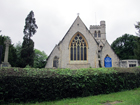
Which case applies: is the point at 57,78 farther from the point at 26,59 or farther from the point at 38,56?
the point at 38,56

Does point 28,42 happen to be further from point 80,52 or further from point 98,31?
point 98,31

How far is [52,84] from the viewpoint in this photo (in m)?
7.99

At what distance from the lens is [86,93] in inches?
340

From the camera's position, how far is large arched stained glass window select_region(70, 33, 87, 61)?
23391mm

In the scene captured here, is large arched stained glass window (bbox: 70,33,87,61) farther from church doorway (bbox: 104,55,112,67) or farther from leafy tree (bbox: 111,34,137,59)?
leafy tree (bbox: 111,34,137,59)

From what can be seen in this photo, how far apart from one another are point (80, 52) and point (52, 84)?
1604 cm

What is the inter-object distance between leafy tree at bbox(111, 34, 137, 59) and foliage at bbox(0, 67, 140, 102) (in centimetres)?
4536

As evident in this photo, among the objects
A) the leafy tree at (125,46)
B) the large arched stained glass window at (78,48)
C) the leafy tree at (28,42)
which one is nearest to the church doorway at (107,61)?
the large arched stained glass window at (78,48)

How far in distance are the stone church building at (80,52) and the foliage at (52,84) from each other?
1323 cm

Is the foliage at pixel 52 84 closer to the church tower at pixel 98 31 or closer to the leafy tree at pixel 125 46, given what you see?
the church tower at pixel 98 31

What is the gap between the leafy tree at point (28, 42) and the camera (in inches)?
1287

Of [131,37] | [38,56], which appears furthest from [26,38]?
[131,37]

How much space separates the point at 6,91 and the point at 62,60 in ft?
52.7

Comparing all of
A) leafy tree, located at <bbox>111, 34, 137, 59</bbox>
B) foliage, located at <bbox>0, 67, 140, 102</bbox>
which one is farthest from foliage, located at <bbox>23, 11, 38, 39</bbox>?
leafy tree, located at <bbox>111, 34, 137, 59</bbox>
